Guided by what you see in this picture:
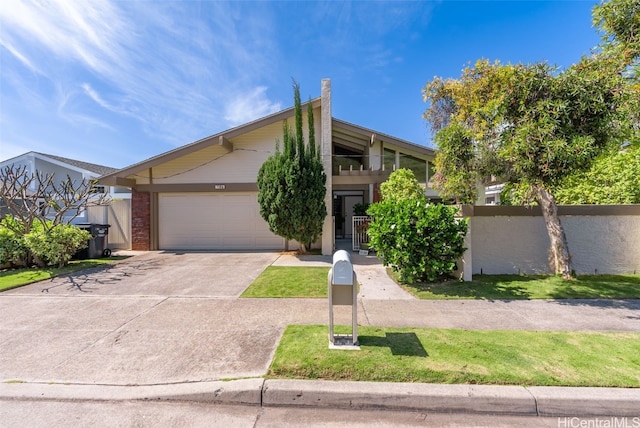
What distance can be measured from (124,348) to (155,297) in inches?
85.1

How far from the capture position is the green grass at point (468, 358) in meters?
2.76

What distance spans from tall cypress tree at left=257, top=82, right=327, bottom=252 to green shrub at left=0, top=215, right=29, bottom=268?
704 centimetres

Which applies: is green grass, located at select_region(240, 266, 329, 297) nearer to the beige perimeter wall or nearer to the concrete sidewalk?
the concrete sidewalk

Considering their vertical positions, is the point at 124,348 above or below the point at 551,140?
below

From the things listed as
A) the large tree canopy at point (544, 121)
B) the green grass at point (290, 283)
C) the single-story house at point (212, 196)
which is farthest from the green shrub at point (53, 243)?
the large tree canopy at point (544, 121)

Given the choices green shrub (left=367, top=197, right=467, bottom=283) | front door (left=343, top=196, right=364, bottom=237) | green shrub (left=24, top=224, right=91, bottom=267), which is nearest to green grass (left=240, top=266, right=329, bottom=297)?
green shrub (left=367, top=197, right=467, bottom=283)

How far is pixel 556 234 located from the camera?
637 centimetres

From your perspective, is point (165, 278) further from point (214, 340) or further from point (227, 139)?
point (227, 139)

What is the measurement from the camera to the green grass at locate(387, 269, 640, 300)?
17.5 ft

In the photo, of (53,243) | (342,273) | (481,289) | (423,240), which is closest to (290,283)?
(423,240)

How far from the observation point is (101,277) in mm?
7125

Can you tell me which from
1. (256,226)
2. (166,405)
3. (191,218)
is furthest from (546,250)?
(191,218)

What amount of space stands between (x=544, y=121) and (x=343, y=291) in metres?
4.70

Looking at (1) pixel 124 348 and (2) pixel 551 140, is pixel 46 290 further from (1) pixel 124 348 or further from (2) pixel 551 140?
(2) pixel 551 140
